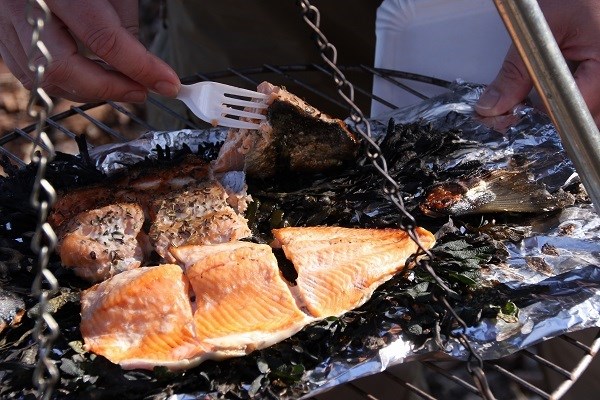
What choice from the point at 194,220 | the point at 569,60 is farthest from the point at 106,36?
the point at 569,60

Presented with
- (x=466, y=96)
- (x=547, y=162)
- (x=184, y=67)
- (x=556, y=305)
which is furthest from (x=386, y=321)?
(x=184, y=67)

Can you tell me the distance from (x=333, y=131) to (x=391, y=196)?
3.87 feet

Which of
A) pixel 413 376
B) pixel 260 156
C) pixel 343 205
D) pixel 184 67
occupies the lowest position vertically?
pixel 413 376

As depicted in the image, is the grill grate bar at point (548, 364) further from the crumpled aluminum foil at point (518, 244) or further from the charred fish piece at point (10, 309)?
the charred fish piece at point (10, 309)

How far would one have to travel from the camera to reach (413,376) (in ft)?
9.12

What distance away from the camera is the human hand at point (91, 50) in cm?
218

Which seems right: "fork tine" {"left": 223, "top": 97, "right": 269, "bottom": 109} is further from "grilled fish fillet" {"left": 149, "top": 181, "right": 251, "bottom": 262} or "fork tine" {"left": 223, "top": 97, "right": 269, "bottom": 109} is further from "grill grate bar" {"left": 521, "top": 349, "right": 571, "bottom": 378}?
"grill grate bar" {"left": 521, "top": 349, "right": 571, "bottom": 378}

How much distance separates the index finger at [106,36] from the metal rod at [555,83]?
136 cm

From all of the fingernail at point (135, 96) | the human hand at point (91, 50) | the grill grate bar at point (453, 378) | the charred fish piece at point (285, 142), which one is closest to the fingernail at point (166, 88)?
the human hand at point (91, 50)

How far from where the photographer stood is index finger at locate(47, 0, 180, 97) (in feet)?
7.10

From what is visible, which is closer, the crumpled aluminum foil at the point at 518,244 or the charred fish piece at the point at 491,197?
the crumpled aluminum foil at the point at 518,244

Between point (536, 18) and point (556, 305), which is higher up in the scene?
point (536, 18)

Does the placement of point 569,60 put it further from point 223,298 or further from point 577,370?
point 223,298

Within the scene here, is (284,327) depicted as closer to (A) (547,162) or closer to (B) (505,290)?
(B) (505,290)
